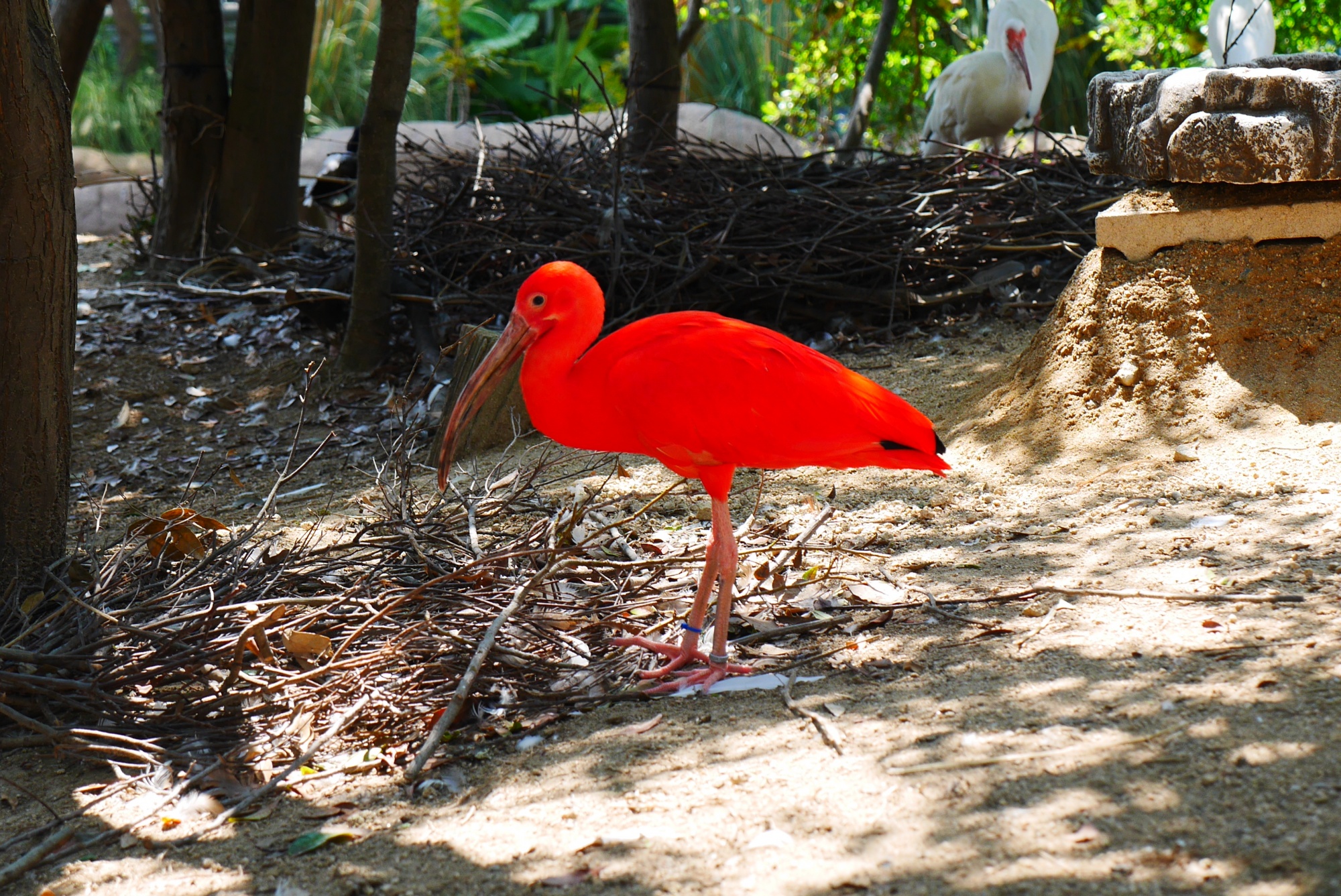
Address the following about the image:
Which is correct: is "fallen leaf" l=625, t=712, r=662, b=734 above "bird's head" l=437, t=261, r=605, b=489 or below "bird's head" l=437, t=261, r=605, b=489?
below

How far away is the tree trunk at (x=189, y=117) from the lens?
787 cm

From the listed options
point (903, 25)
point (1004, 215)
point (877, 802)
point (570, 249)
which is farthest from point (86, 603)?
point (903, 25)

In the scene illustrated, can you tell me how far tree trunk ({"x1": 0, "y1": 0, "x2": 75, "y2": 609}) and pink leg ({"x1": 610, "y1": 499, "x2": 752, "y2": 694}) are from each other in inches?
65.3

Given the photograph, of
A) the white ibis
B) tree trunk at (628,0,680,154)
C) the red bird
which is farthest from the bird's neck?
the white ibis

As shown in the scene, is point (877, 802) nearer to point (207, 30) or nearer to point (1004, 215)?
point (1004, 215)

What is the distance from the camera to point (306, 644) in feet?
9.74

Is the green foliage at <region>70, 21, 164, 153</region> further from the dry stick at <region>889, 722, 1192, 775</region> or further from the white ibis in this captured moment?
the dry stick at <region>889, 722, 1192, 775</region>

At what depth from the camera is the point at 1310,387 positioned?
12.6 ft

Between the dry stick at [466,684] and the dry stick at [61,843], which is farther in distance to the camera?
the dry stick at [466,684]

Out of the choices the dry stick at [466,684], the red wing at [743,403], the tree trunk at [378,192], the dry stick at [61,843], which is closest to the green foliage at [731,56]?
the tree trunk at [378,192]

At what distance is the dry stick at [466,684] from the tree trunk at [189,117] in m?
5.86

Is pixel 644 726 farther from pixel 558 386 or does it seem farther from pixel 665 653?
pixel 558 386

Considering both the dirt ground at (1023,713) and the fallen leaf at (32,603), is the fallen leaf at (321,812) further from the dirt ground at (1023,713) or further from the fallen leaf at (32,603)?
the fallen leaf at (32,603)

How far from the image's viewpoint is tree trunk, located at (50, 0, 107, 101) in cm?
770
